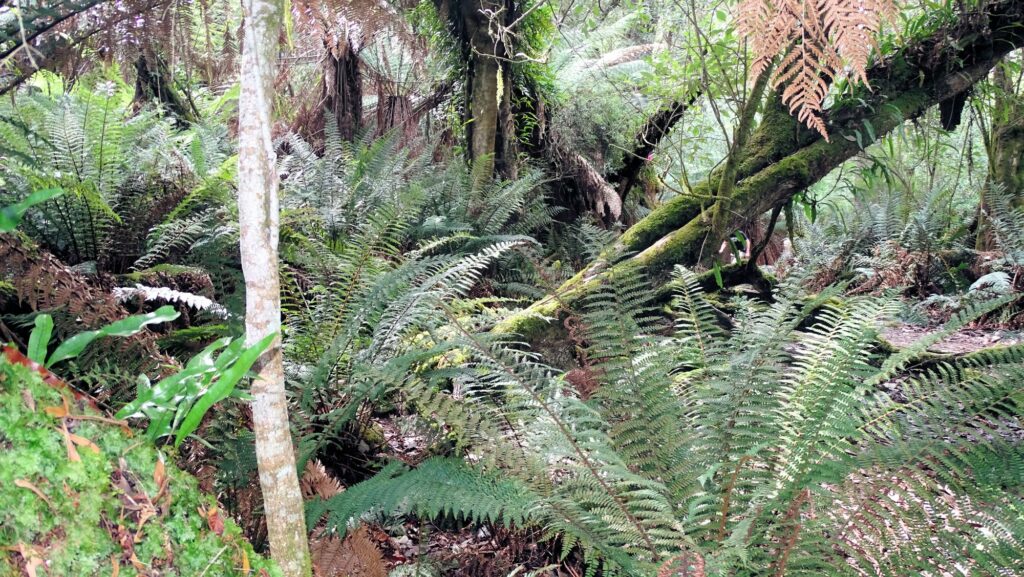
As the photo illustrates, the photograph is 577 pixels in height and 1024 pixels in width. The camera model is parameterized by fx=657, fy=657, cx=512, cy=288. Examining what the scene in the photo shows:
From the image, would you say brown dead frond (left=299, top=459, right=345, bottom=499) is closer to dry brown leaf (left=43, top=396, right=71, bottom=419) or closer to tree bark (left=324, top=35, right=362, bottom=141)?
dry brown leaf (left=43, top=396, right=71, bottom=419)

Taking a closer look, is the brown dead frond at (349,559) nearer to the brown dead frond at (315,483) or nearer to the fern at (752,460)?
the fern at (752,460)

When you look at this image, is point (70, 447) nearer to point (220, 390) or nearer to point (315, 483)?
point (220, 390)

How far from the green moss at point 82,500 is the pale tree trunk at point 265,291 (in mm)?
443

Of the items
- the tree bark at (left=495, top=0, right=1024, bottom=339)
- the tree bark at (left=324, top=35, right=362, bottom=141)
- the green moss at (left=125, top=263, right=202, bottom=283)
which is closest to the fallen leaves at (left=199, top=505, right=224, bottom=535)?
the green moss at (left=125, top=263, right=202, bottom=283)

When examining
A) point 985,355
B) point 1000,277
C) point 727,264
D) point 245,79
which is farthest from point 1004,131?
point 245,79

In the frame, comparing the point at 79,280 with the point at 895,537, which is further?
the point at 79,280

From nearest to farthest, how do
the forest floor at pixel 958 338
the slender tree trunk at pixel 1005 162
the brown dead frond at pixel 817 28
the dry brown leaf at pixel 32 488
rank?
the dry brown leaf at pixel 32 488
the brown dead frond at pixel 817 28
the forest floor at pixel 958 338
the slender tree trunk at pixel 1005 162

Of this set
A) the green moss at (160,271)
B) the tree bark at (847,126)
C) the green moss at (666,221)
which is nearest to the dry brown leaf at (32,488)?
the green moss at (160,271)

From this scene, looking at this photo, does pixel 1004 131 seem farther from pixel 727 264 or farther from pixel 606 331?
pixel 606 331

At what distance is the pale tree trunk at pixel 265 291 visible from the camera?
127 centimetres

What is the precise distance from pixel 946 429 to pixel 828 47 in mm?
1468

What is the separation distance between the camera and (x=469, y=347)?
1.93 metres

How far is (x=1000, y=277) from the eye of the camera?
5.30 metres

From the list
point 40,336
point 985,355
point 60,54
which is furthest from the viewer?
point 985,355
